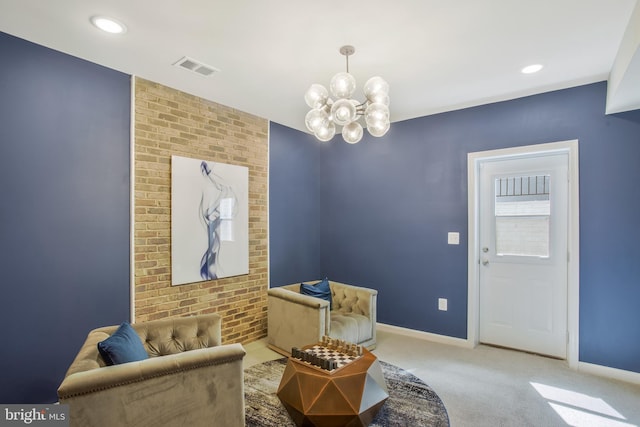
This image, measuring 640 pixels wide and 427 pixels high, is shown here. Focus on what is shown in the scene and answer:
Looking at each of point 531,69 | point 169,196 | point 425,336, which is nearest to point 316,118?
point 169,196

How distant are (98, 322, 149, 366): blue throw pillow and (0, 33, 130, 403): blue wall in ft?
3.08

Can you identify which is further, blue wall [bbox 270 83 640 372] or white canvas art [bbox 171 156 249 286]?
white canvas art [bbox 171 156 249 286]

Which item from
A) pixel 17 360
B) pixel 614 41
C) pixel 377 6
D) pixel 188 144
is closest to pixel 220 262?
pixel 188 144

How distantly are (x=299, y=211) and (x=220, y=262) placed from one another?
1.45 m

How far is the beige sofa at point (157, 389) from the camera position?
1.48 m

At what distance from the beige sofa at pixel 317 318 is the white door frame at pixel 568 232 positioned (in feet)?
3.70

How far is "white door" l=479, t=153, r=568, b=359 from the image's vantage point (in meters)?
3.29

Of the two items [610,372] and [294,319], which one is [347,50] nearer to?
[294,319]

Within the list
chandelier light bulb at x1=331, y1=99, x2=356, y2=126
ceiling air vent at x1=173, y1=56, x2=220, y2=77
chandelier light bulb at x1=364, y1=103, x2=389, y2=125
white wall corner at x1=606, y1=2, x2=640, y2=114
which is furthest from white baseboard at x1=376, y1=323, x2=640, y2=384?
ceiling air vent at x1=173, y1=56, x2=220, y2=77

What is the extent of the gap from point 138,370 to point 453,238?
326 cm

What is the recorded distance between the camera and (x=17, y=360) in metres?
2.23

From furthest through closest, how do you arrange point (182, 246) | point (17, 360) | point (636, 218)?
point (182, 246) → point (636, 218) → point (17, 360)

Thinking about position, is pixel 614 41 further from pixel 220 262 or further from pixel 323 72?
pixel 220 262

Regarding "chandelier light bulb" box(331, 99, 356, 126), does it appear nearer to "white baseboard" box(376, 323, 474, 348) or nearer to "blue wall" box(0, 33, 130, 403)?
"blue wall" box(0, 33, 130, 403)
